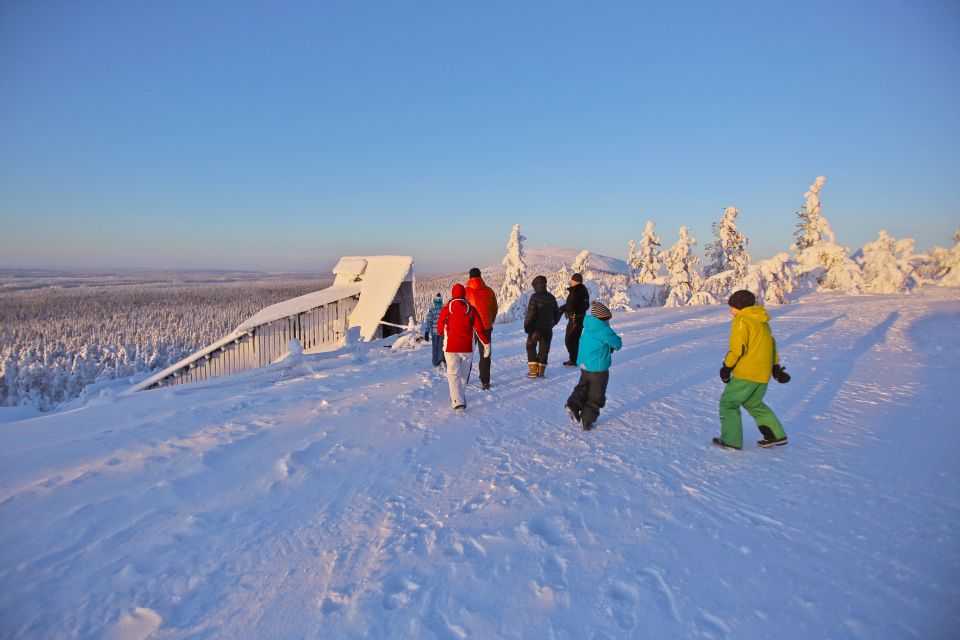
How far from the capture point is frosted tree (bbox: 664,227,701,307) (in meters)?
27.3

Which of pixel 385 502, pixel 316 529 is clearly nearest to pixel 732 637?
pixel 385 502

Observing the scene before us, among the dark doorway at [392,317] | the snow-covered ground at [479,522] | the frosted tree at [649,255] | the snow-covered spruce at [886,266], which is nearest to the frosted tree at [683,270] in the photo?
the frosted tree at [649,255]

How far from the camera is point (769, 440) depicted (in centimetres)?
462

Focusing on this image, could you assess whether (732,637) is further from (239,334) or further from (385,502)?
(239,334)

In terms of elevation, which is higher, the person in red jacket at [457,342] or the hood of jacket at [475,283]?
the hood of jacket at [475,283]

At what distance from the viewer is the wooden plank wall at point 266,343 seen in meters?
10.9

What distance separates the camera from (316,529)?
3.29 meters

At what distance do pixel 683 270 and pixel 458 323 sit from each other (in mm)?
26352

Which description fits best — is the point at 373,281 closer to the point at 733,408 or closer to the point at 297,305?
the point at 297,305

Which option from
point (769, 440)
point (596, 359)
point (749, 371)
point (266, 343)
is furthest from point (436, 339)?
point (769, 440)

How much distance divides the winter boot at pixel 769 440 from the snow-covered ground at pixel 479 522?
12cm

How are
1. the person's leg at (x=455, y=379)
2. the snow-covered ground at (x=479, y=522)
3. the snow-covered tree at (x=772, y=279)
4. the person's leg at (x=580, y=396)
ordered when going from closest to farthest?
the snow-covered ground at (x=479, y=522), the person's leg at (x=580, y=396), the person's leg at (x=455, y=379), the snow-covered tree at (x=772, y=279)

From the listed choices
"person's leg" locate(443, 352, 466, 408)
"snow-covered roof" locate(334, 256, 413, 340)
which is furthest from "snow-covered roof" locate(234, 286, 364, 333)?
"person's leg" locate(443, 352, 466, 408)

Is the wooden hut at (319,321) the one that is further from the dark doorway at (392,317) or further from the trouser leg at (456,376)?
the trouser leg at (456,376)
